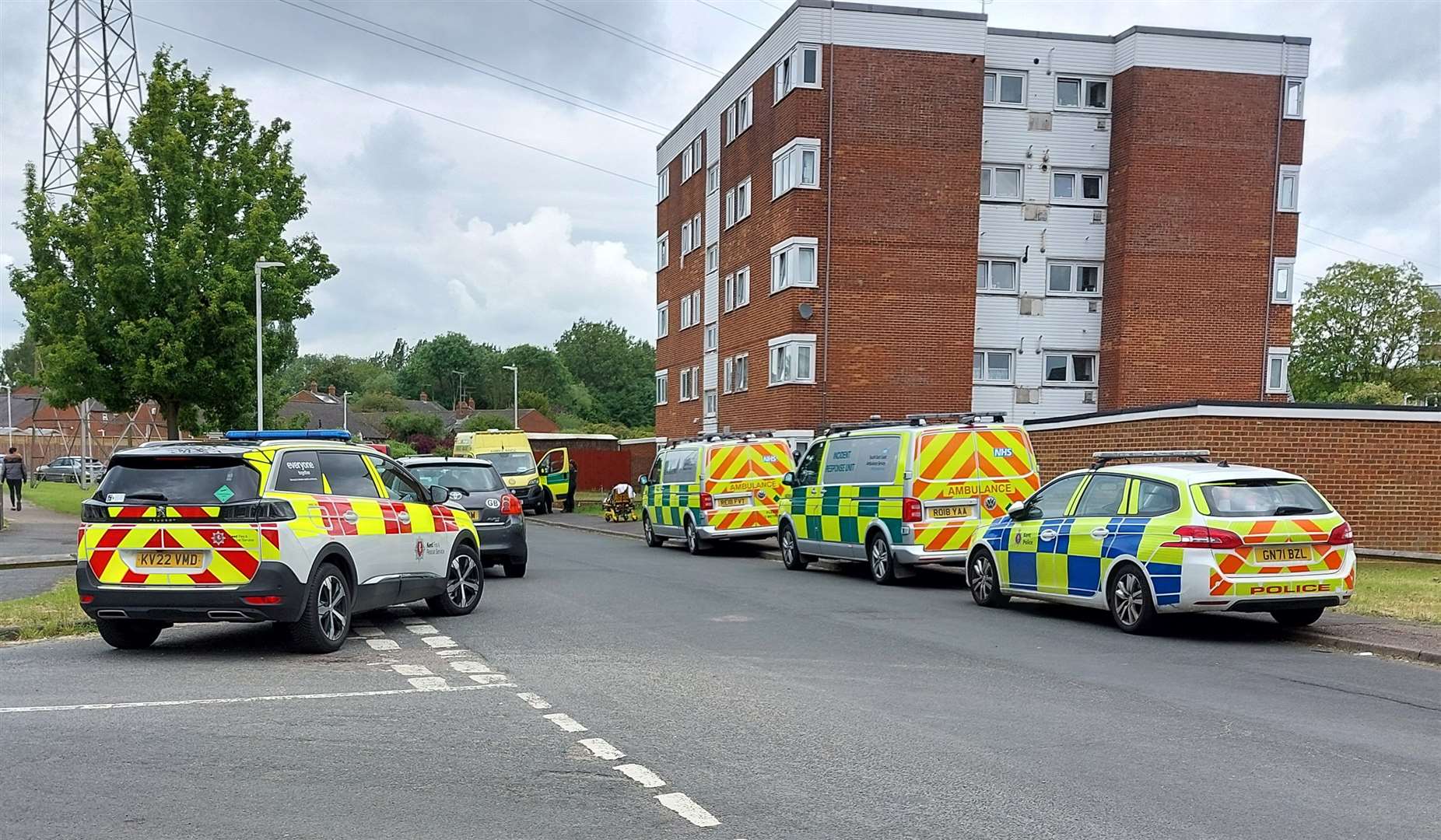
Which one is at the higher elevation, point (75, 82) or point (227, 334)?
point (75, 82)

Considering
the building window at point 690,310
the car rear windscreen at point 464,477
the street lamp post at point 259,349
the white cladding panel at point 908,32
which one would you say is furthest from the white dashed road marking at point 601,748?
the building window at point 690,310

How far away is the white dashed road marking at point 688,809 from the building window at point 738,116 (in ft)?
110

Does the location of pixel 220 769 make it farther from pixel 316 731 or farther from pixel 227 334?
pixel 227 334

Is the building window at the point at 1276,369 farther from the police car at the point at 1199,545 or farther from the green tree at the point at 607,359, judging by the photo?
the green tree at the point at 607,359

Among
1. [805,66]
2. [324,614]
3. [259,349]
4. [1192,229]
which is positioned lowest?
[324,614]

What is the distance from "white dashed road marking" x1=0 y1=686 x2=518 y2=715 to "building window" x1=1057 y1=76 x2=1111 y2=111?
31.7 m

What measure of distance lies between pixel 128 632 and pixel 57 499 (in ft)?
123

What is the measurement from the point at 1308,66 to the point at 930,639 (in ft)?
101

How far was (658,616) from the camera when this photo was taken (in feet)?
40.9

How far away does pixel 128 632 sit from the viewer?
33.8 ft

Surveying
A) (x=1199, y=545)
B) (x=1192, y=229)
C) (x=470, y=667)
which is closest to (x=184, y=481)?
(x=470, y=667)

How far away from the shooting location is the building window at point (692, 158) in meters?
44.1

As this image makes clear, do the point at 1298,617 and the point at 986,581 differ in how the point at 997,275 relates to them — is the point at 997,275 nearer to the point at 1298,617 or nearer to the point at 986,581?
the point at 986,581

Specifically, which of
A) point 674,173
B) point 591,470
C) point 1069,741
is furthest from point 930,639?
point 591,470
